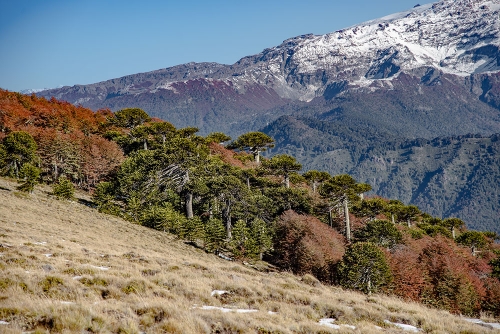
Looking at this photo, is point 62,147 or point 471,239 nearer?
point 62,147

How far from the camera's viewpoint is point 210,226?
132 ft

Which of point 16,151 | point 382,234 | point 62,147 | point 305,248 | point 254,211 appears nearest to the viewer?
point 305,248

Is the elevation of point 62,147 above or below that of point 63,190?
above

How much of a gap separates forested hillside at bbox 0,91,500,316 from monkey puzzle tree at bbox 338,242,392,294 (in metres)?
0.10

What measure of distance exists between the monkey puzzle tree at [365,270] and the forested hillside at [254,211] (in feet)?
0.31

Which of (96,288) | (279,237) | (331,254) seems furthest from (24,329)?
(279,237)

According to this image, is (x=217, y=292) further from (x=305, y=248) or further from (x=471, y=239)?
(x=471, y=239)

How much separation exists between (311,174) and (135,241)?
42.2 m

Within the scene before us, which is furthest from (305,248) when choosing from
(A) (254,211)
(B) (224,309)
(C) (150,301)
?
(C) (150,301)

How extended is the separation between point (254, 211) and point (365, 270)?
20818mm

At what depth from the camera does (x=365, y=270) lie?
32.8 meters

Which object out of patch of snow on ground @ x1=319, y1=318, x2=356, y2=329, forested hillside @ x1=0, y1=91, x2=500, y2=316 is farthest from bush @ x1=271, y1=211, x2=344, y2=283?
patch of snow on ground @ x1=319, y1=318, x2=356, y2=329

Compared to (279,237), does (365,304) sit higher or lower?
higher

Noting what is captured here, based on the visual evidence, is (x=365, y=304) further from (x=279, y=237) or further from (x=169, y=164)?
(x=169, y=164)
